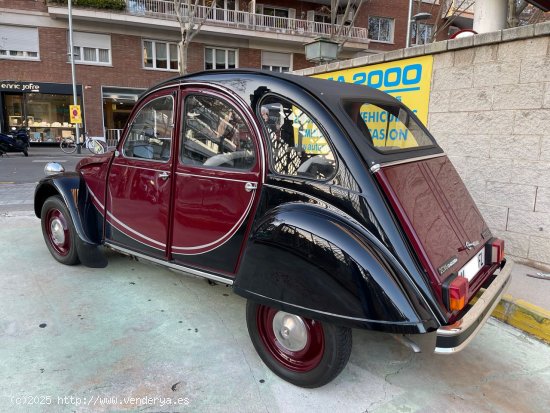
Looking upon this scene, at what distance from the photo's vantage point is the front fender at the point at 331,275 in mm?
2066

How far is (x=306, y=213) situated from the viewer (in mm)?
2322

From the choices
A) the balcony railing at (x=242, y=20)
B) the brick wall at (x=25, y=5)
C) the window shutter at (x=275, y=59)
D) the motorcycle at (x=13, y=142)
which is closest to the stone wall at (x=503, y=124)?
the balcony railing at (x=242, y=20)

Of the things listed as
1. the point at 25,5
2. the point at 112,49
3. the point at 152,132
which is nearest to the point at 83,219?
the point at 152,132

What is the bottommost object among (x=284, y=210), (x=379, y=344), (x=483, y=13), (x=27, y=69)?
(x=379, y=344)

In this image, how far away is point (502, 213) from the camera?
14.5 ft

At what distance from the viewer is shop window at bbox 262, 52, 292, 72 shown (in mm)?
24625

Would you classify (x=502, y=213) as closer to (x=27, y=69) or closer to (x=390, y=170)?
(x=390, y=170)

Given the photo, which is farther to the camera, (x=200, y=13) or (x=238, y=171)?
(x=200, y=13)

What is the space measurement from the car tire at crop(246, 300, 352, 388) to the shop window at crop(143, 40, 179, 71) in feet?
73.6

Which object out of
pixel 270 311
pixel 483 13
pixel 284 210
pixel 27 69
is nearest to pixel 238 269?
pixel 270 311

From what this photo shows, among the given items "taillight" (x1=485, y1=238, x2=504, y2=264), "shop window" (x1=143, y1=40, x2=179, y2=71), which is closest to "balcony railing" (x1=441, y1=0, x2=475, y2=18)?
"shop window" (x1=143, y1=40, x2=179, y2=71)

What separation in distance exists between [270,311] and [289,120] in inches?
48.9

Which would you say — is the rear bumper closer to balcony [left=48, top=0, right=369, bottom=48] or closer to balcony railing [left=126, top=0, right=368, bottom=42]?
balcony [left=48, top=0, right=369, bottom=48]

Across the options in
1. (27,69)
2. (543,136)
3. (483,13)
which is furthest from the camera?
(27,69)
